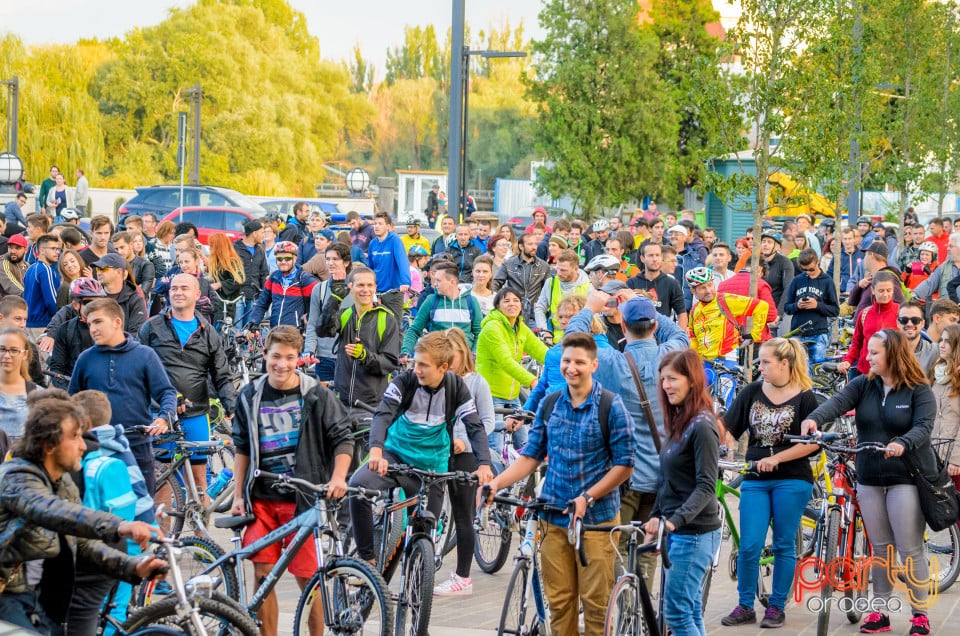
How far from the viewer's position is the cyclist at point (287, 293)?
1455 centimetres

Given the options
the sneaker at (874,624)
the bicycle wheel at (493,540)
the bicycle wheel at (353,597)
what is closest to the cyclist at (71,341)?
the bicycle wheel at (493,540)

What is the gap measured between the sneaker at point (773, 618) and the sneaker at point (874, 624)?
519 millimetres

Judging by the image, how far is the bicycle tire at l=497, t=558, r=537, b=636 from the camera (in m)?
6.70

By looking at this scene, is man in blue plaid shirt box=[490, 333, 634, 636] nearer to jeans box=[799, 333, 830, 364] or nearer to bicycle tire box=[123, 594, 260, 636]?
bicycle tire box=[123, 594, 260, 636]

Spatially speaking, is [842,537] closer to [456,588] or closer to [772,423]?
[772,423]

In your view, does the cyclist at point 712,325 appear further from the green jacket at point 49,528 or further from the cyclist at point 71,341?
the green jacket at point 49,528

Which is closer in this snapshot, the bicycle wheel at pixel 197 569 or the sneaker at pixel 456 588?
the bicycle wheel at pixel 197 569

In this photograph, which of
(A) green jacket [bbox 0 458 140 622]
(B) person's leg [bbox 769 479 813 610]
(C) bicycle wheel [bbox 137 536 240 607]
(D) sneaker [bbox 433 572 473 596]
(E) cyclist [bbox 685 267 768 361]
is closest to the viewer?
(A) green jacket [bbox 0 458 140 622]

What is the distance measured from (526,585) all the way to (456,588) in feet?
6.39

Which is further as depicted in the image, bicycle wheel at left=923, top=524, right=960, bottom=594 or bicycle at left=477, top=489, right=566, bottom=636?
bicycle wheel at left=923, top=524, right=960, bottom=594

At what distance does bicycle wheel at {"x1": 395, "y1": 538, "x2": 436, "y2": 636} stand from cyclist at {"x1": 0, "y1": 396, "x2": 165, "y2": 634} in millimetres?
1924

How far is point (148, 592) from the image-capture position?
7465mm

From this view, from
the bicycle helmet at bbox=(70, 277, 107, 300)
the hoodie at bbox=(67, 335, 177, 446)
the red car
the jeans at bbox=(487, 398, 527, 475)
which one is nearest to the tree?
the red car

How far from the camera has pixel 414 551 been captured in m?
7.34
